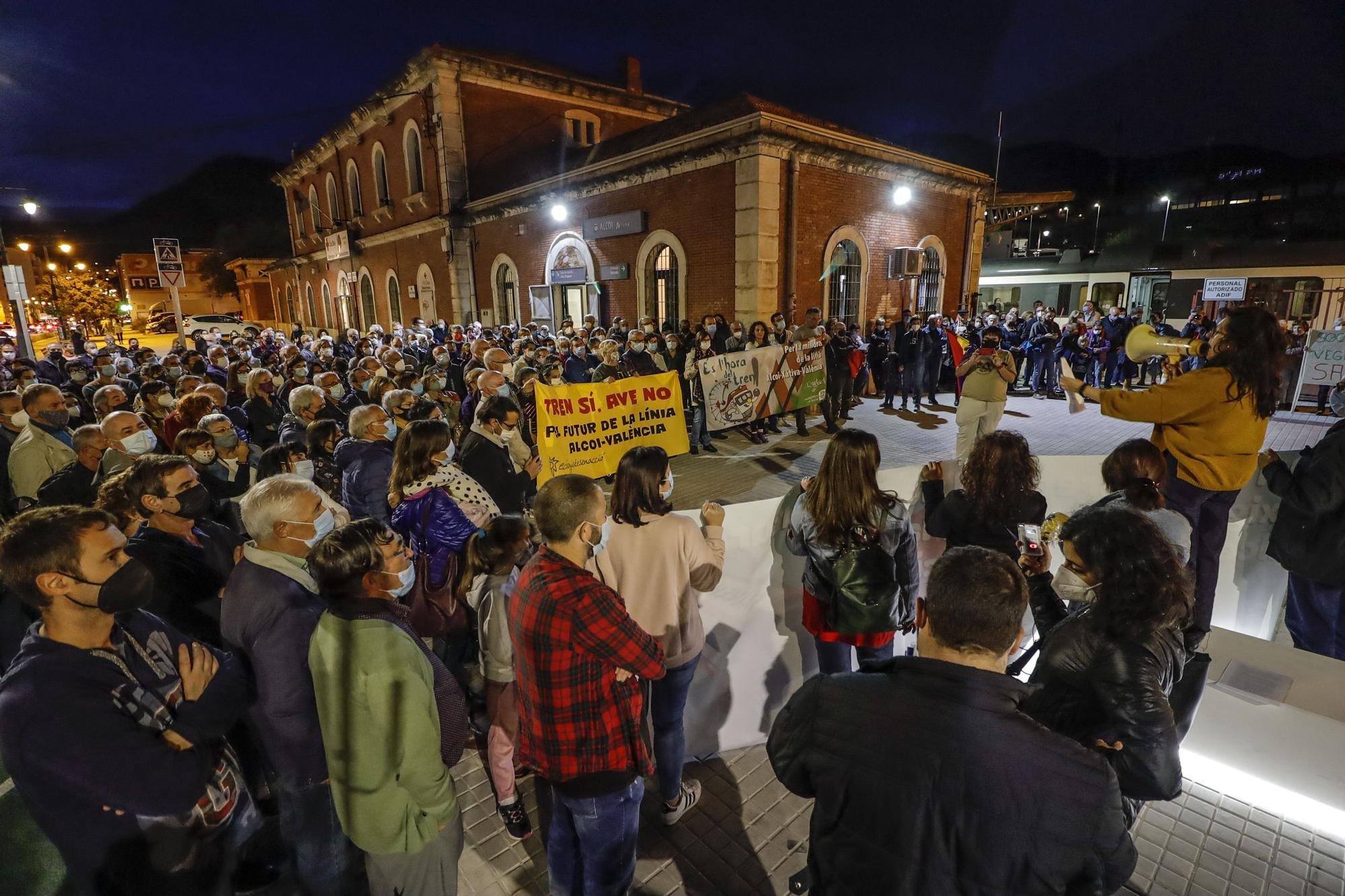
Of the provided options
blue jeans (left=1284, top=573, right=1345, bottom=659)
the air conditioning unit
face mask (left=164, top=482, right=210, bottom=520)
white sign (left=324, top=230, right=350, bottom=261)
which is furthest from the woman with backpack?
white sign (left=324, top=230, right=350, bottom=261)

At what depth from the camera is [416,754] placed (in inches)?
77.7

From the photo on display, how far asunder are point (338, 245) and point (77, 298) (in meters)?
35.0

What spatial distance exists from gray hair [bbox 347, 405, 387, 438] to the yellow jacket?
4.67 metres

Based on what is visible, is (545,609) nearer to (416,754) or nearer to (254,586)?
(416,754)

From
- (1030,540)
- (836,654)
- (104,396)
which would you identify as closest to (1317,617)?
(1030,540)

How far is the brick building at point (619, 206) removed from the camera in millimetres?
14297

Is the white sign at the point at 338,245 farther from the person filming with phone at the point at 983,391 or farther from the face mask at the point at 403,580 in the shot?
the face mask at the point at 403,580

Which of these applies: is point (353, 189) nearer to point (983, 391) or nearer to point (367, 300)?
point (367, 300)

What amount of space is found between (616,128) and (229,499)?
25277mm

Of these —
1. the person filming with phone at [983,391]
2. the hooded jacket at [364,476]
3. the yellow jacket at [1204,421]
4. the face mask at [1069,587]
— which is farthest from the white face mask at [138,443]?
the person filming with phone at [983,391]

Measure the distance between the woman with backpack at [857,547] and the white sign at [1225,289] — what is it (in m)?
17.7

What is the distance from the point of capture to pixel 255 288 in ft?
181

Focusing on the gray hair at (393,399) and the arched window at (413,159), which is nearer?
the gray hair at (393,399)

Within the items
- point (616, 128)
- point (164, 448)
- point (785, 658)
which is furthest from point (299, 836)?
point (616, 128)
